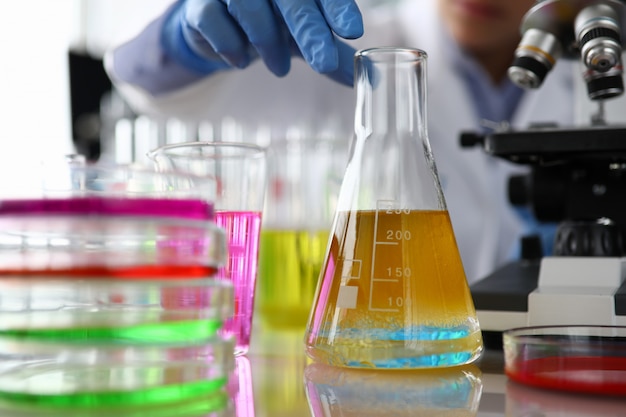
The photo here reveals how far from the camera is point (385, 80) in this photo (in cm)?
67

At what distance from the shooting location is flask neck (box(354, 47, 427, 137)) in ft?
2.18

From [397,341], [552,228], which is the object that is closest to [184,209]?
[397,341]

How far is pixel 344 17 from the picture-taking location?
2.61 ft

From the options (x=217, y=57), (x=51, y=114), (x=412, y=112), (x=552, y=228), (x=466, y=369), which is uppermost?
(x=51, y=114)

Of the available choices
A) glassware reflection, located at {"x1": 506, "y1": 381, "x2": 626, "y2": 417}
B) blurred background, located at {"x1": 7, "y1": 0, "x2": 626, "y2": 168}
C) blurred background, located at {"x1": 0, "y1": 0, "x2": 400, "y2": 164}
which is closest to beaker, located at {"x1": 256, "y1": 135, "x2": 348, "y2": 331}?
glassware reflection, located at {"x1": 506, "y1": 381, "x2": 626, "y2": 417}

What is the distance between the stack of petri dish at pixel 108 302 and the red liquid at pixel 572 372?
0.25 meters

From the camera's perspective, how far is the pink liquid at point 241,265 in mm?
727

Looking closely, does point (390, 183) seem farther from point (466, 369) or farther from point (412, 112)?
point (466, 369)

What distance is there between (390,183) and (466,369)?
0.58ft

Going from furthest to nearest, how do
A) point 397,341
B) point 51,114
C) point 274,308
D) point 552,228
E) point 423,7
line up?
point 51,114
point 423,7
point 552,228
point 274,308
point 397,341

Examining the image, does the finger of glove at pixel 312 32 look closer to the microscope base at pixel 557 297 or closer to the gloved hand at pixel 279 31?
the gloved hand at pixel 279 31

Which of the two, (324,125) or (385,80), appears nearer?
(385,80)

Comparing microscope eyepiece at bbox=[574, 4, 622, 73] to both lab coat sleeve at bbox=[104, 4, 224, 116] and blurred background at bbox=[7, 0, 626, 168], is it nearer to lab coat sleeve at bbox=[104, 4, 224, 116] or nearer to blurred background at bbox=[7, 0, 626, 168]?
lab coat sleeve at bbox=[104, 4, 224, 116]

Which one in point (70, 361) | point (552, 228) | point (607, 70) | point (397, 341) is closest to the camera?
point (70, 361)
